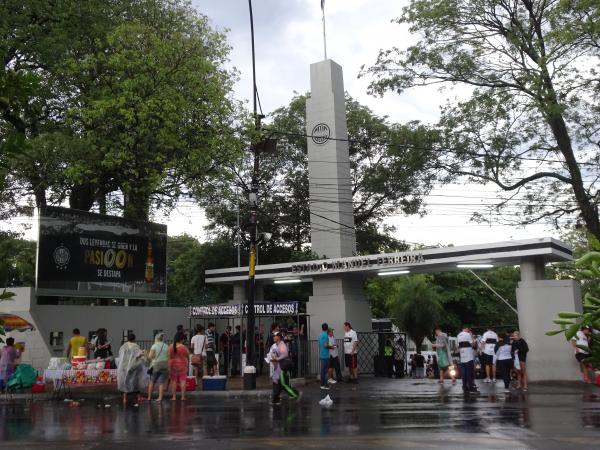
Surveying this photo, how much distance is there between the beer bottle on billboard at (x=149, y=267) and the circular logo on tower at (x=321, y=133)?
29.5ft

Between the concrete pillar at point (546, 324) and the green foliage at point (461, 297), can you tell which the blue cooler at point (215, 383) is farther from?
the green foliage at point (461, 297)

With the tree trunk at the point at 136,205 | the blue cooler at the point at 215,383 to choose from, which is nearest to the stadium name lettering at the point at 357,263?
the tree trunk at the point at 136,205

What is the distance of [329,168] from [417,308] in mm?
15632

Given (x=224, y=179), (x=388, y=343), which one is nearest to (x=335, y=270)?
(x=388, y=343)

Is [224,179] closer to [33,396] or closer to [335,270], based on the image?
[335,270]

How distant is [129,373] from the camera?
15.9 m

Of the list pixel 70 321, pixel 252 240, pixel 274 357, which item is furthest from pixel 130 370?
pixel 70 321

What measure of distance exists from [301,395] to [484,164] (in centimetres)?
1221

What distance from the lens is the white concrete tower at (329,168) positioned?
91.6 ft

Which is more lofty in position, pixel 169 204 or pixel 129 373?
pixel 169 204

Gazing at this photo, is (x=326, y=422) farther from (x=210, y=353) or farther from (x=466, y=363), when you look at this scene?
(x=210, y=353)

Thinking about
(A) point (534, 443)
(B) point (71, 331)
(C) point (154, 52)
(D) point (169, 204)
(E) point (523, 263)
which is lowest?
(A) point (534, 443)

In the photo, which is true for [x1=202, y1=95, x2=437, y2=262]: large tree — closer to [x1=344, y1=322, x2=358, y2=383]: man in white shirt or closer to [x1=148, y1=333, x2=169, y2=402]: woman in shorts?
[x1=344, y1=322, x2=358, y2=383]: man in white shirt

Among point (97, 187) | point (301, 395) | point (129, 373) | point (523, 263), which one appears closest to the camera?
point (129, 373)
